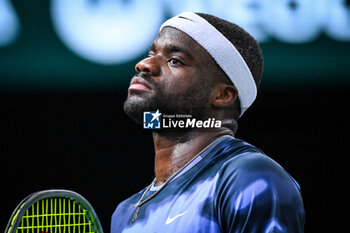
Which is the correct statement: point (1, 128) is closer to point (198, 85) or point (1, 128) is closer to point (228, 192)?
point (198, 85)

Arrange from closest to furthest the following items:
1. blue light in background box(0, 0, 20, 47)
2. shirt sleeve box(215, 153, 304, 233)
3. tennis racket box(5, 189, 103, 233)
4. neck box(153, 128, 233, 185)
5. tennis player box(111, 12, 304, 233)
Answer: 1. shirt sleeve box(215, 153, 304, 233)
2. tennis player box(111, 12, 304, 233)
3. tennis racket box(5, 189, 103, 233)
4. neck box(153, 128, 233, 185)
5. blue light in background box(0, 0, 20, 47)

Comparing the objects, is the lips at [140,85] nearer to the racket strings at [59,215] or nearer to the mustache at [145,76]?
the mustache at [145,76]

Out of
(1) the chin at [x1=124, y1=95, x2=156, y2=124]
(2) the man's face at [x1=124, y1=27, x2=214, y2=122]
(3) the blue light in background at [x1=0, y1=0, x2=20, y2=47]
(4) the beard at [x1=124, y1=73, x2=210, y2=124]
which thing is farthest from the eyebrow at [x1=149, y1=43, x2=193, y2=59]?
(3) the blue light in background at [x1=0, y1=0, x2=20, y2=47]

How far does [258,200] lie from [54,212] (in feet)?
2.81

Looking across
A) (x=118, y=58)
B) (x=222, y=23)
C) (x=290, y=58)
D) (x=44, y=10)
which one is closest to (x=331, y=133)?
(x=290, y=58)

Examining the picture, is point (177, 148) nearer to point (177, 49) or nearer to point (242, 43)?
point (177, 49)

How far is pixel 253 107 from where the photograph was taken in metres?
3.73

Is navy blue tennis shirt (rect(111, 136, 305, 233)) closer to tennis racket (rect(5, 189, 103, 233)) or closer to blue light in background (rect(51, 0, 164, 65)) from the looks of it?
tennis racket (rect(5, 189, 103, 233))

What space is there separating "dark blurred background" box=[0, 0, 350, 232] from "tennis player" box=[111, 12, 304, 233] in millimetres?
1360

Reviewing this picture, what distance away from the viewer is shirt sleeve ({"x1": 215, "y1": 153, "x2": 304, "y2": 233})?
155 centimetres

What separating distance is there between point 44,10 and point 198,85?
191 centimetres

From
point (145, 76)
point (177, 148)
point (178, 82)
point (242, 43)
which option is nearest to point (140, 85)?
point (145, 76)

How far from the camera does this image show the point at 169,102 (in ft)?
6.60

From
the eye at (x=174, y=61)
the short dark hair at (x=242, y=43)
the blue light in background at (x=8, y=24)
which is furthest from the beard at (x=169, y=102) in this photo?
the blue light in background at (x=8, y=24)
